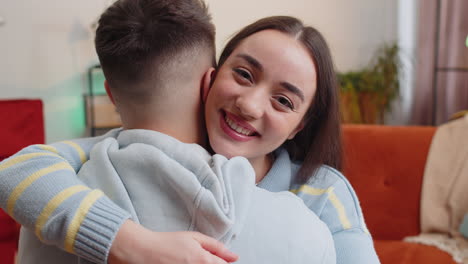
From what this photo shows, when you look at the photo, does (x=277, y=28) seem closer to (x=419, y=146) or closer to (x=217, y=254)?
(x=217, y=254)

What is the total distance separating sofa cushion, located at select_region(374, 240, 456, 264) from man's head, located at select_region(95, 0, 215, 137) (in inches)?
67.9

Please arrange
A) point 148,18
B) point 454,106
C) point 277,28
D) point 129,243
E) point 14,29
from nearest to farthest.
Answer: point 129,243
point 148,18
point 277,28
point 14,29
point 454,106

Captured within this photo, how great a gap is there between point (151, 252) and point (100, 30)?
438mm

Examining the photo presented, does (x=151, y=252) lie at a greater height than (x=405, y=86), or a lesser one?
greater

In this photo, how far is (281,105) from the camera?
983mm

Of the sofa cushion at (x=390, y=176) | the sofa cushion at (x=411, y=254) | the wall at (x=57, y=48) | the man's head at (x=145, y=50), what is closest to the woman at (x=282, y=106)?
the man's head at (x=145, y=50)

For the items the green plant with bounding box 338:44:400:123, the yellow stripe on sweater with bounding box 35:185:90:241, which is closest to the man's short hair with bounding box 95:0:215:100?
the yellow stripe on sweater with bounding box 35:185:90:241

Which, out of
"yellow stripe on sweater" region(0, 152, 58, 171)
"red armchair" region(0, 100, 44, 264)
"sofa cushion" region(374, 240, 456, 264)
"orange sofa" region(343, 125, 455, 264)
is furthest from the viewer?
"red armchair" region(0, 100, 44, 264)

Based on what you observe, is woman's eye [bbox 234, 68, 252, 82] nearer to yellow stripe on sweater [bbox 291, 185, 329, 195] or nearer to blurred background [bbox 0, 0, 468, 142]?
yellow stripe on sweater [bbox 291, 185, 329, 195]

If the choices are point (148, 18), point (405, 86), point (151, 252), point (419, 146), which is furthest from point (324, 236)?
point (405, 86)

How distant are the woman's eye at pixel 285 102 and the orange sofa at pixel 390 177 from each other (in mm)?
1522

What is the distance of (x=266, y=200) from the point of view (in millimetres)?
721

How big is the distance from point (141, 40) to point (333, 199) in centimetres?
54

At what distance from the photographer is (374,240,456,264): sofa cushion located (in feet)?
7.20
